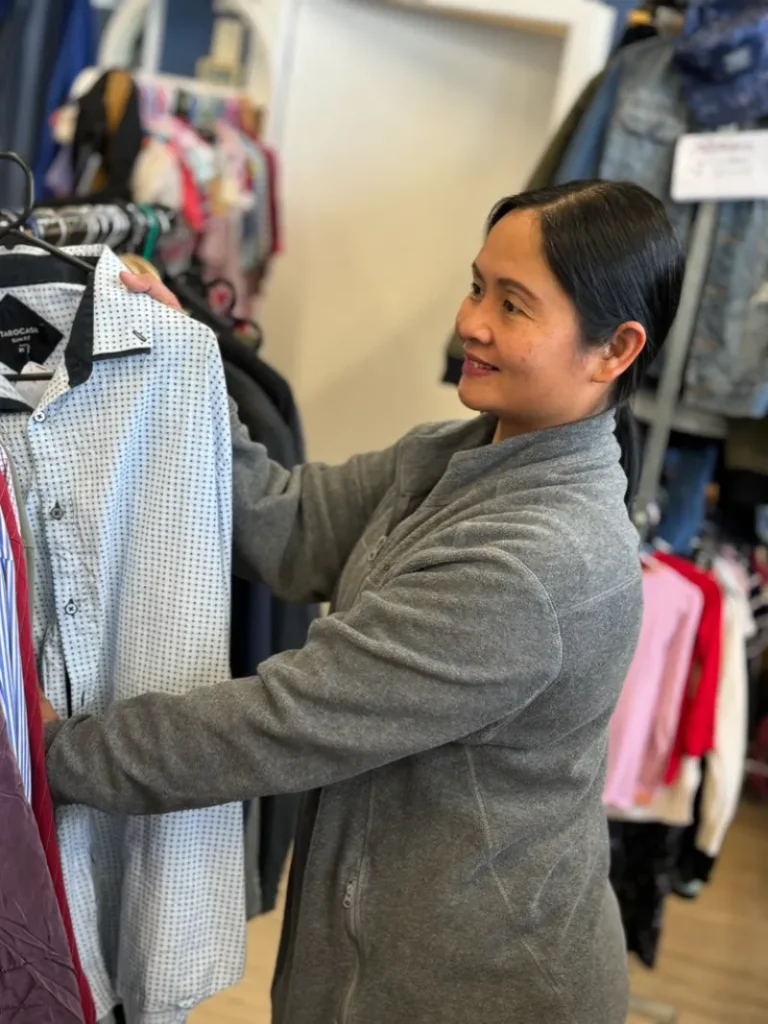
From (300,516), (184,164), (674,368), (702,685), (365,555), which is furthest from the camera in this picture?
(184,164)

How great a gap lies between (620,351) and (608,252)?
0.10 meters

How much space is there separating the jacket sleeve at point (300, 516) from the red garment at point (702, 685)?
0.95 metres

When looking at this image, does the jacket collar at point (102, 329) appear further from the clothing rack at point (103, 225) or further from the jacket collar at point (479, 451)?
the jacket collar at point (479, 451)

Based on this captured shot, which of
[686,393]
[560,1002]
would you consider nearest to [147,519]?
[560,1002]

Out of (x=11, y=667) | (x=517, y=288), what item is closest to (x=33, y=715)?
(x=11, y=667)

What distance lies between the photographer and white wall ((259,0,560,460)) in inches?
96.4

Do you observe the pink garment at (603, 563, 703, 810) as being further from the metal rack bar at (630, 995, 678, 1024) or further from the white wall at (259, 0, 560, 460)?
the white wall at (259, 0, 560, 460)

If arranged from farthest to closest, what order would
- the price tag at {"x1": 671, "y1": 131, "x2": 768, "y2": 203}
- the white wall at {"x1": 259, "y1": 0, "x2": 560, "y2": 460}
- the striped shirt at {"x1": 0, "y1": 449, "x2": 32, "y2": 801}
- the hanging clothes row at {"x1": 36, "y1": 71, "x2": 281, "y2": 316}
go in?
the white wall at {"x1": 259, "y1": 0, "x2": 560, "y2": 460} → the hanging clothes row at {"x1": 36, "y1": 71, "x2": 281, "y2": 316} → the price tag at {"x1": 671, "y1": 131, "x2": 768, "y2": 203} → the striped shirt at {"x1": 0, "y1": 449, "x2": 32, "y2": 801}

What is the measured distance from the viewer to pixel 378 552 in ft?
3.52

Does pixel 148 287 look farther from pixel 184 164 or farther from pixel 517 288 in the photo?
pixel 184 164

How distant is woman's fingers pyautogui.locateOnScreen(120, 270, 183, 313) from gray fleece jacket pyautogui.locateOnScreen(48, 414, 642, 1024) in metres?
0.16

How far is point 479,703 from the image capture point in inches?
35.5

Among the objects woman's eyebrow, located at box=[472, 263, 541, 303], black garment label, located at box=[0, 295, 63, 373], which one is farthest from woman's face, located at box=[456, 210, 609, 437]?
black garment label, located at box=[0, 295, 63, 373]

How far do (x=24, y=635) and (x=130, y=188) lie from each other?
139 centimetres
